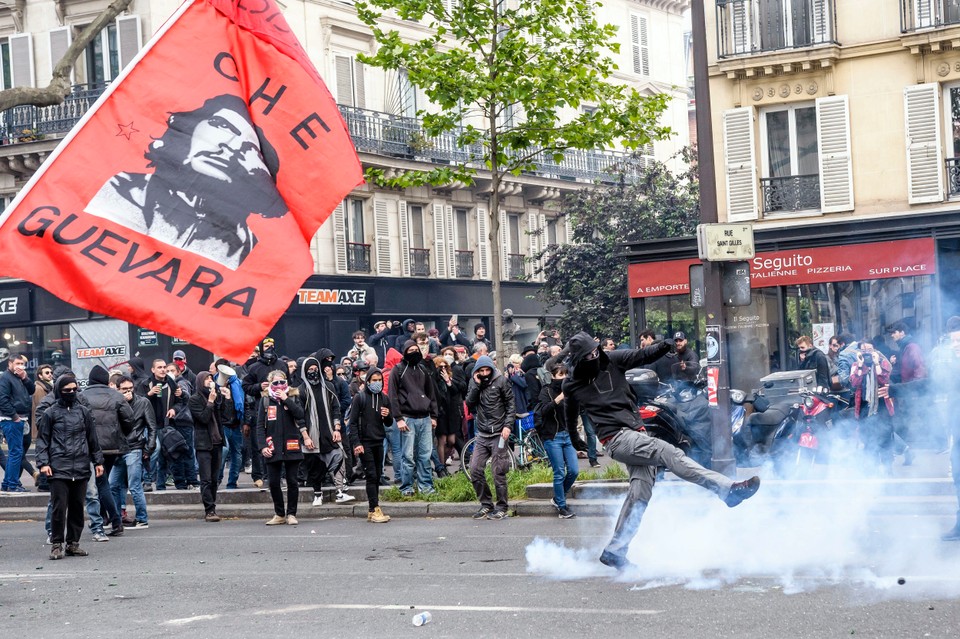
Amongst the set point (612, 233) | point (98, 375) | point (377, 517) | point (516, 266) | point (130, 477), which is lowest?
point (377, 517)

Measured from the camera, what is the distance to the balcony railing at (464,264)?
3675cm

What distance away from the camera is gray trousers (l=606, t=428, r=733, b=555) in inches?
369

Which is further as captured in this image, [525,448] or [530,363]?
[530,363]

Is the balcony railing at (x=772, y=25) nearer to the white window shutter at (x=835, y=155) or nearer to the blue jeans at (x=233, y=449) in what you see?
the white window shutter at (x=835, y=155)

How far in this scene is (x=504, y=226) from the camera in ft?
126

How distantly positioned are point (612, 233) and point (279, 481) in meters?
Result: 18.1

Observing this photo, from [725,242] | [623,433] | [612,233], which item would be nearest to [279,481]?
[725,242]

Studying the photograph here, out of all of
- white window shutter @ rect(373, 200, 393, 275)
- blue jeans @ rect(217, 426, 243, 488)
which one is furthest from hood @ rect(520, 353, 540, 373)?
white window shutter @ rect(373, 200, 393, 275)

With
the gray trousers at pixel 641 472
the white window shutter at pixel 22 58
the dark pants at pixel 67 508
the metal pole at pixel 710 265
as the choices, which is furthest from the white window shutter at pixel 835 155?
the white window shutter at pixel 22 58

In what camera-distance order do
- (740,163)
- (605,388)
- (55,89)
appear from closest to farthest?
(605,388) → (55,89) → (740,163)

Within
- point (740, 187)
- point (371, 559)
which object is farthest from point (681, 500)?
point (740, 187)

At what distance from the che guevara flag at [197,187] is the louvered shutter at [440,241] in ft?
95.7

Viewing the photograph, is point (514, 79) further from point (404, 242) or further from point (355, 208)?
point (404, 242)

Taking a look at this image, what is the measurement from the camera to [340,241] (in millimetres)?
33219
